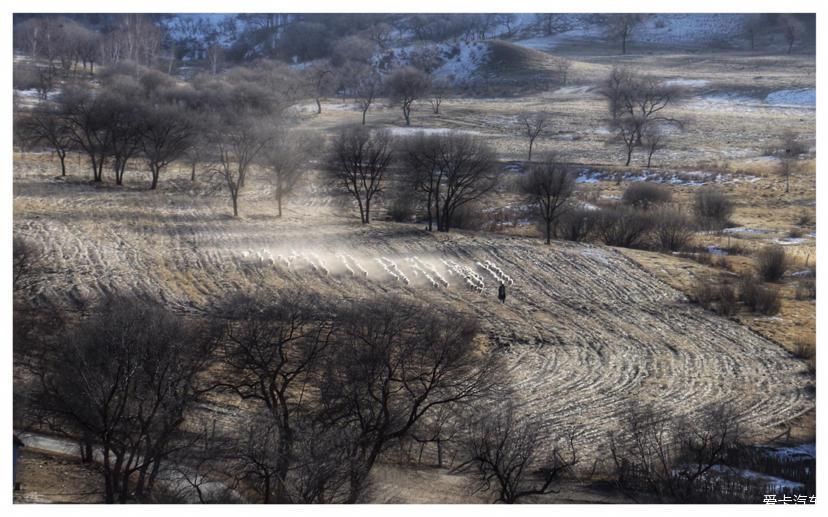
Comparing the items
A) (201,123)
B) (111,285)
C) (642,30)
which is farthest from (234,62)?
(111,285)

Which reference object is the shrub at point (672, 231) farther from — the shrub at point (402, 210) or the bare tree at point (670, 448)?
the bare tree at point (670, 448)

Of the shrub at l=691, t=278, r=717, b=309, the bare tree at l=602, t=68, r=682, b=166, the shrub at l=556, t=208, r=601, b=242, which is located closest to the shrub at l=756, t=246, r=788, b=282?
the shrub at l=691, t=278, r=717, b=309

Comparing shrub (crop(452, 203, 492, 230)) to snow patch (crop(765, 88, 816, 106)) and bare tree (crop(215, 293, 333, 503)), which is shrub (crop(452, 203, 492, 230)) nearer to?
bare tree (crop(215, 293, 333, 503))

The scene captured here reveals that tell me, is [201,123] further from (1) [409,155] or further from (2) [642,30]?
(2) [642,30]

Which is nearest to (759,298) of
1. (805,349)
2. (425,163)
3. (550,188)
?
(805,349)

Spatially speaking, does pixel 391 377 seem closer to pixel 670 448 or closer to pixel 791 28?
pixel 670 448

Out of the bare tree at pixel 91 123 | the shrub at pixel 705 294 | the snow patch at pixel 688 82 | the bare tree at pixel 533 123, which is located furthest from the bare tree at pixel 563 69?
the shrub at pixel 705 294
